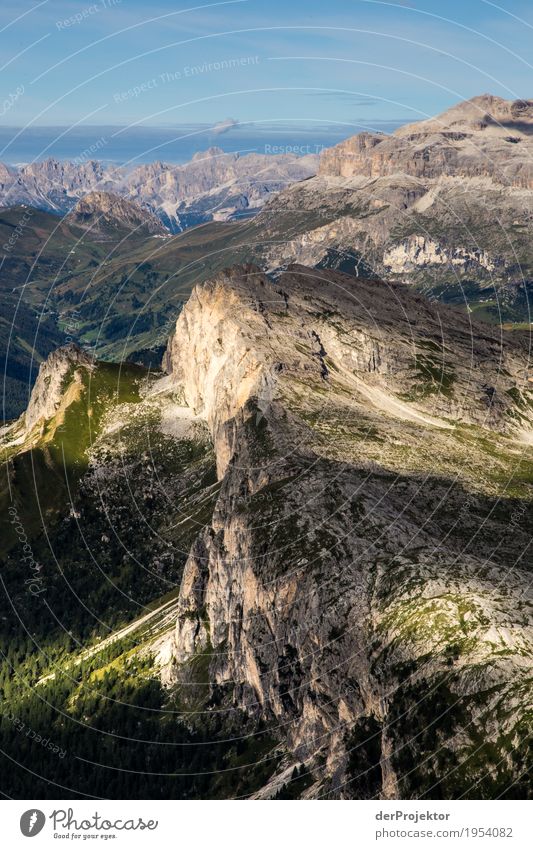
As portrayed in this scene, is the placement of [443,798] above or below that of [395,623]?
below

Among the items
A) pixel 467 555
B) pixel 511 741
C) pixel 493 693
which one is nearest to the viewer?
pixel 511 741

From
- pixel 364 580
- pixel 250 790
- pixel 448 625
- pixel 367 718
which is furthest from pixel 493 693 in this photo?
pixel 250 790

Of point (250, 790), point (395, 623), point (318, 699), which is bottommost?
point (250, 790)

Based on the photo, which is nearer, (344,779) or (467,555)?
(344,779)

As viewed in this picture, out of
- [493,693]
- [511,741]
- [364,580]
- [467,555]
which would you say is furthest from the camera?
[467,555]

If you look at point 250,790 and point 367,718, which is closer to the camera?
point 367,718

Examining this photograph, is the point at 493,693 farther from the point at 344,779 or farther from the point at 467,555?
the point at 467,555

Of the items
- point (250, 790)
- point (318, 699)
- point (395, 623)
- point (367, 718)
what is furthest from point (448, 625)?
point (250, 790)

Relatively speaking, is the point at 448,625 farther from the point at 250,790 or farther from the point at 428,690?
the point at 250,790

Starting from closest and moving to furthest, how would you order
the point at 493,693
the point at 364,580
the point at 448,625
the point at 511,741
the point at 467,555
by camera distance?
the point at 511,741 → the point at 493,693 → the point at 448,625 → the point at 364,580 → the point at 467,555
